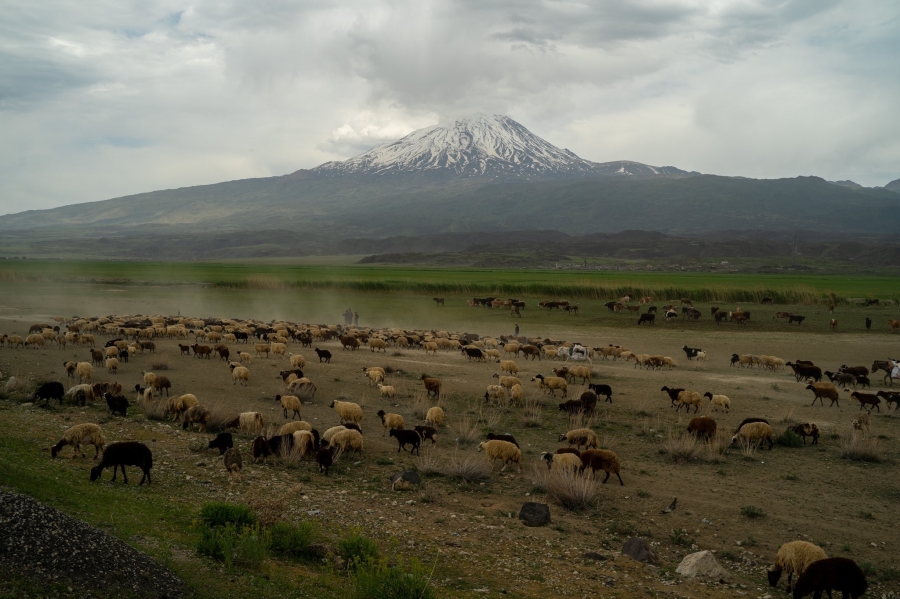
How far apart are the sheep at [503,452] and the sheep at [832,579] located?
217 inches

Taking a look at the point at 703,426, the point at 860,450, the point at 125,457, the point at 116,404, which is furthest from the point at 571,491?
the point at 116,404

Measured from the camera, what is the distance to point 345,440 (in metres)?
12.0

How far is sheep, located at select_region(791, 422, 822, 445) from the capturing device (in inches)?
551

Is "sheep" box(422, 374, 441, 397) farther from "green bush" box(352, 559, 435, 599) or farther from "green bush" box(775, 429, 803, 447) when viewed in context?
"green bush" box(352, 559, 435, 599)

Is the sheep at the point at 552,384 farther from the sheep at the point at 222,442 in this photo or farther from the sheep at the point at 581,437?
the sheep at the point at 222,442

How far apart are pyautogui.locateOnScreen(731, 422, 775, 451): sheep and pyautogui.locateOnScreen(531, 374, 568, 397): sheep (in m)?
5.54

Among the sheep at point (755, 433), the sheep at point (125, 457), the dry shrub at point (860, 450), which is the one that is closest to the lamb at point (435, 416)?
the sheep at point (755, 433)

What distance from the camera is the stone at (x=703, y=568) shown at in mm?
7719

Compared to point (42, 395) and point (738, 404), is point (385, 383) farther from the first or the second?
point (738, 404)

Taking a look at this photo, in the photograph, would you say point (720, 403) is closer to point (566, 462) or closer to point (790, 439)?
point (790, 439)

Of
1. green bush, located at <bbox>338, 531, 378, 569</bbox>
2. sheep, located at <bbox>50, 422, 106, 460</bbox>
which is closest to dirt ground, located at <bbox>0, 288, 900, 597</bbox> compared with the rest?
sheep, located at <bbox>50, 422, 106, 460</bbox>

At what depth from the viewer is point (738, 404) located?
17812mm

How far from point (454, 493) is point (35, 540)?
659 cm

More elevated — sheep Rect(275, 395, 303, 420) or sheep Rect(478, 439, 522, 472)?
sheep Rect(275, 395, 303, 420)
